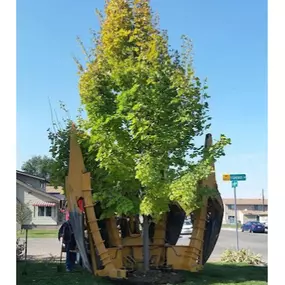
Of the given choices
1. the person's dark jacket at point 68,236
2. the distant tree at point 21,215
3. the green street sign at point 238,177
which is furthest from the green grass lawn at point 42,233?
the green street sign at point 238,177

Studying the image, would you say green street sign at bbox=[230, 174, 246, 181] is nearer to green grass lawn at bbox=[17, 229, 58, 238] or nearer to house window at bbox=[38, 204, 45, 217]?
green grass lawn at bbox=[17, 229, 58, 238]

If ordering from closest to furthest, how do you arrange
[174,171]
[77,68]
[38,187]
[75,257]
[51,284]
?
[51,284], [174,171], [77,68], [75,257], [38,187]

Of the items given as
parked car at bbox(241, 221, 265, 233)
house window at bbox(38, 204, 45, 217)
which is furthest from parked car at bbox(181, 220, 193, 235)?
parked car at bbox(241, 221, 265, 233)

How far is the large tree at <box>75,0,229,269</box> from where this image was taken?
453 cm

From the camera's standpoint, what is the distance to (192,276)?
497cm

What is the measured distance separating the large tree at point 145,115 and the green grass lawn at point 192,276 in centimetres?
85

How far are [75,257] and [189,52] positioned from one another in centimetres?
307

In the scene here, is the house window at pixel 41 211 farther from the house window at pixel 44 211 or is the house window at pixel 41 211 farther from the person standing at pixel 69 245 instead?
the person standing at pixel 69 245

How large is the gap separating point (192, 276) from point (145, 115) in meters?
2.01

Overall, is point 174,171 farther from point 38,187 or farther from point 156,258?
point 38,187

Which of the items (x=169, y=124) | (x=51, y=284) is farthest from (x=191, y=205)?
(x=51, y=284)

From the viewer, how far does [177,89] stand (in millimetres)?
4723

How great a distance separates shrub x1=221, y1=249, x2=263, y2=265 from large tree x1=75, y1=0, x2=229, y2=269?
2369mm

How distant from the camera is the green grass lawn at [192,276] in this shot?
4.58 meters
